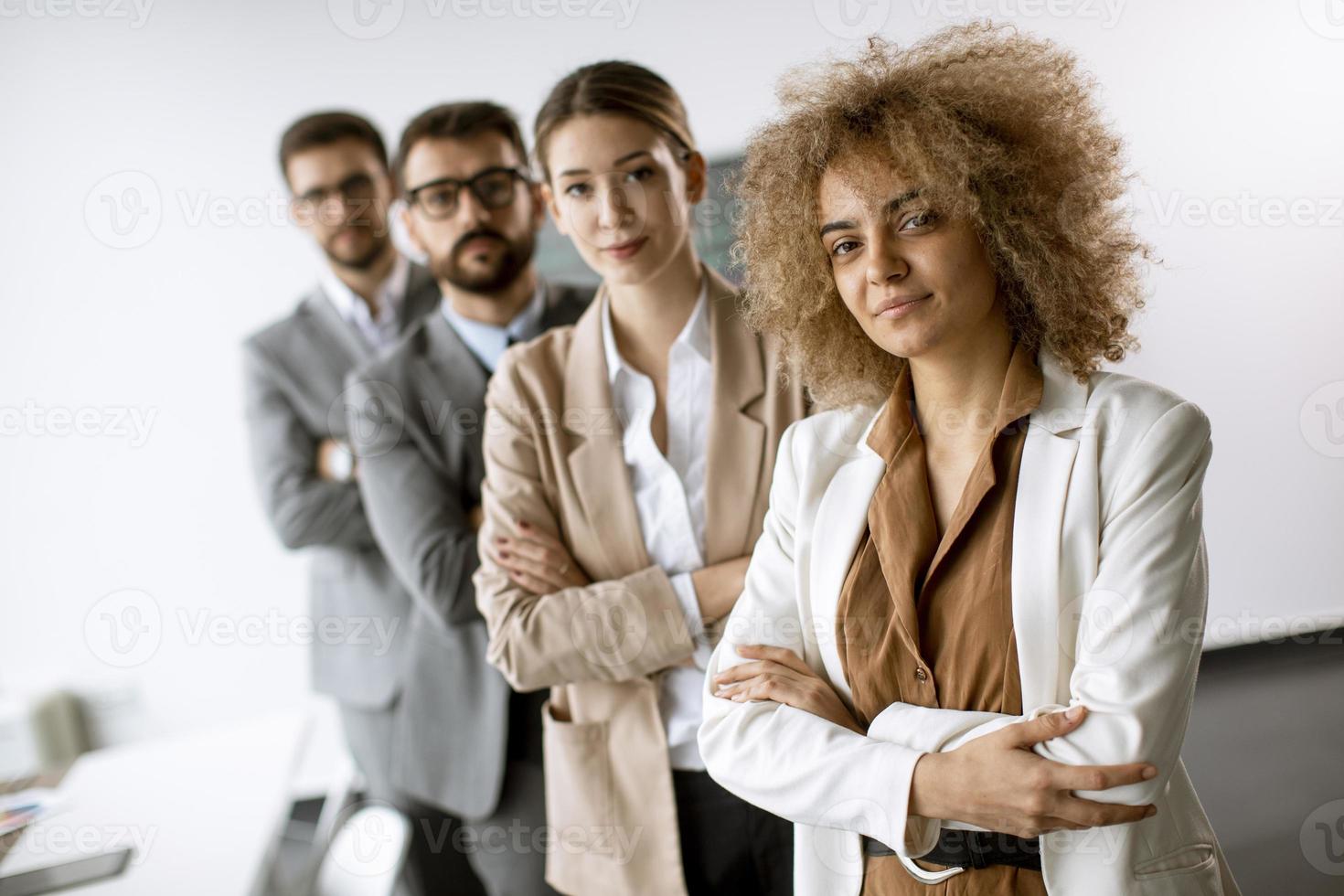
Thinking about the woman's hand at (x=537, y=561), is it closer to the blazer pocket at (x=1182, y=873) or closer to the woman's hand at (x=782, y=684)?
the woman's hand at (x=782, y=684)

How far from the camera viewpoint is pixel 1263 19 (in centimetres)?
364

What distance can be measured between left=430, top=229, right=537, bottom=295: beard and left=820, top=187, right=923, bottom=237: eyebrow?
4.61ft

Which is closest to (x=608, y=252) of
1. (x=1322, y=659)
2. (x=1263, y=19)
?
(x=1263, y=19)

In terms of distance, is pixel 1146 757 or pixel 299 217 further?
pixel 299 217

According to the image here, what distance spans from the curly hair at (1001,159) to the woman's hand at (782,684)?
0.62m

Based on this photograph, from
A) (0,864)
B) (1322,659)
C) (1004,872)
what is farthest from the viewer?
(1322,659)

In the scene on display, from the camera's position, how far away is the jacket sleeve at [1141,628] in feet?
4.40

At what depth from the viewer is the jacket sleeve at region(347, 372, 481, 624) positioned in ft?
8.71

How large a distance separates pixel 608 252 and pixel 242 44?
1665 millimetres

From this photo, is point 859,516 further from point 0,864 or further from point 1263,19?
point 1263,19

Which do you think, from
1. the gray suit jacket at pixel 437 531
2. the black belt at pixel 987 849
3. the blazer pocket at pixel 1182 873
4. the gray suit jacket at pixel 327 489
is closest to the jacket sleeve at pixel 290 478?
the gray suit jacket at pixel 327 489

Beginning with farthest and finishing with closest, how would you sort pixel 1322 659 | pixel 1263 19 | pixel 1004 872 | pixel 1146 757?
pixel 1322 659 < pixel 1263 19 < pixel 1004 872 < pixel 1146 757

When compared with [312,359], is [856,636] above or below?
below

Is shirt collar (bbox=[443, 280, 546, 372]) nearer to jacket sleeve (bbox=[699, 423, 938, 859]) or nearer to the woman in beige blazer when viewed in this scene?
the woman in beige blazer
